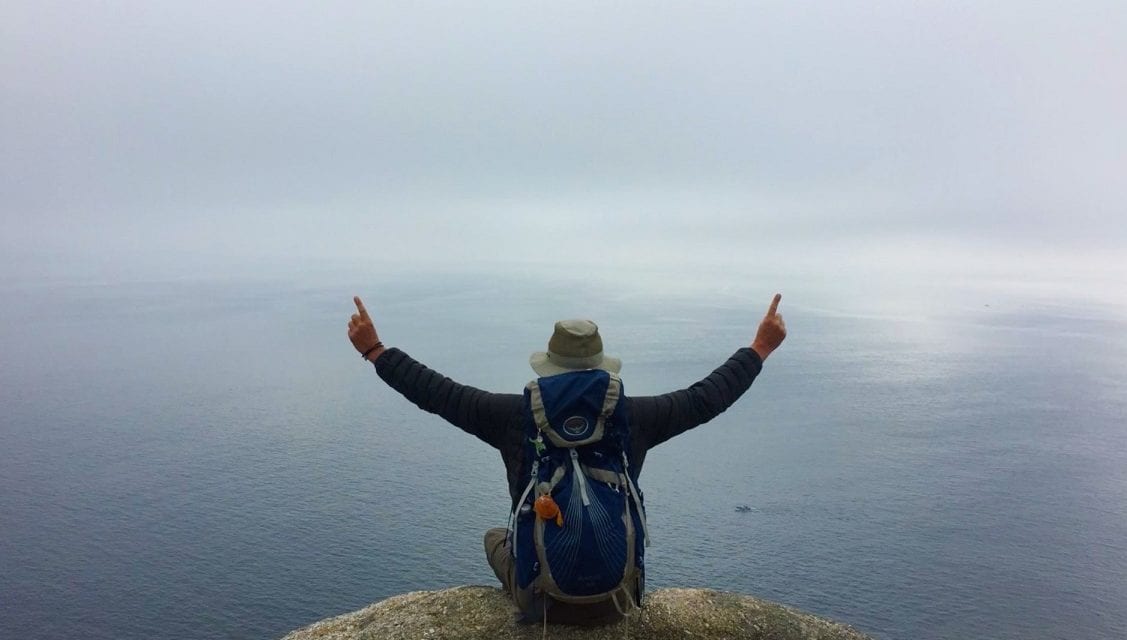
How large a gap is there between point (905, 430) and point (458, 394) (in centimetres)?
13436

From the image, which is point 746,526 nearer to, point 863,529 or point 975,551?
point 863,529

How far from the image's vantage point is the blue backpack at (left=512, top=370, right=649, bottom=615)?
6547 mm

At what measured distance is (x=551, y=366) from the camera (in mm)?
7090

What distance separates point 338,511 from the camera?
91.1m

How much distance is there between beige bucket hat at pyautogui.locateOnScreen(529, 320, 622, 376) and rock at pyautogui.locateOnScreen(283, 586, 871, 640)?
3764 mm

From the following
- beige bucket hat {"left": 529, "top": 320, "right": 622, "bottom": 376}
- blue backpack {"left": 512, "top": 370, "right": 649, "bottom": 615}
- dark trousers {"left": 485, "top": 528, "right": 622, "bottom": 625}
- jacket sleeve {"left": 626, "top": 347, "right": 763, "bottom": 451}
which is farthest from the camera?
dark trousers {"left": 485, "top": 528, "right": 622, "bottom": 625}

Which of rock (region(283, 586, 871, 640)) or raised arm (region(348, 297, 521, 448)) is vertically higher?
raised arm (region(348, 297, 521, 448))

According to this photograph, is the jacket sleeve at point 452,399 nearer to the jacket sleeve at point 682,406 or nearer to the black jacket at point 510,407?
the black jacket at point 510,407

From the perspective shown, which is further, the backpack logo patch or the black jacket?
the black jacket

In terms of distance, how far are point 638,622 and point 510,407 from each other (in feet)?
16.8

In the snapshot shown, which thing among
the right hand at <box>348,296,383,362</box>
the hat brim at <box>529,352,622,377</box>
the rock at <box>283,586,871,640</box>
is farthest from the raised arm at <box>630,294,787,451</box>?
the rock at <box>283,586,871,640</box>

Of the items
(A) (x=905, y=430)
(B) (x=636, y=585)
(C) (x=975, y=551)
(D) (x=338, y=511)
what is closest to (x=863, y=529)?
(C) (x=975, y=551)

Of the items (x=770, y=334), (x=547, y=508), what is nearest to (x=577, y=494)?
(x=547, y=508)

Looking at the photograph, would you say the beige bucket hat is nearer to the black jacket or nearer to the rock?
the black jacket
